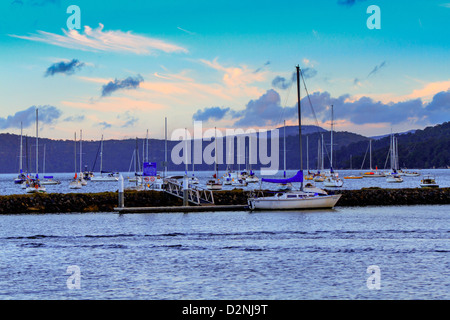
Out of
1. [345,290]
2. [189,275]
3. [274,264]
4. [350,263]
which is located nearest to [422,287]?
[345,290]

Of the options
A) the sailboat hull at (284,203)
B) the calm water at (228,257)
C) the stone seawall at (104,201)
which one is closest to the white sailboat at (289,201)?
the sailboat hull at (284,203)

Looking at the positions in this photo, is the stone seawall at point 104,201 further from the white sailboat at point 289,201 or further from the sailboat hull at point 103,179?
the sailboat hull at point 103,179

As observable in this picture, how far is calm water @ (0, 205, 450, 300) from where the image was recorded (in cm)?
2094

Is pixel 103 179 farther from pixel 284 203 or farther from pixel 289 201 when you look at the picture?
pixel 289 201

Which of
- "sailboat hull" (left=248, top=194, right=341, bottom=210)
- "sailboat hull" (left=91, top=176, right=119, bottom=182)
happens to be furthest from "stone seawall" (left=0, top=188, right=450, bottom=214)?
"sailboat hull" (left=91, top=176, right=119, bottom=182)

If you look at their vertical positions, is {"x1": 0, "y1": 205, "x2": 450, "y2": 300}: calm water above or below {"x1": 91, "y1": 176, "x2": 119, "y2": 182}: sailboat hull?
below

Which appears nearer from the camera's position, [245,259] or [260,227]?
[245,259]

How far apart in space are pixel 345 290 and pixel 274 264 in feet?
19.0

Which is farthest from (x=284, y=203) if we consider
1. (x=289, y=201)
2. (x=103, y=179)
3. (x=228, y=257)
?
(x=103, y=179)

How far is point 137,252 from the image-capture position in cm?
3053

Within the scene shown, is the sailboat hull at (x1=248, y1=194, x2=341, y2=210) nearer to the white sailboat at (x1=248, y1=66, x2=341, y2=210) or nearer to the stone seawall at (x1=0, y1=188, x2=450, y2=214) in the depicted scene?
the white sailboat at (x1=248, y1=66, x2=341, y2=210)

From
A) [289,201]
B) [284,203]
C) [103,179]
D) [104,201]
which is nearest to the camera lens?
[289,201]

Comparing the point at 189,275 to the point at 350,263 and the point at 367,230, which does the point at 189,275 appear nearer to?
the point at 350,263

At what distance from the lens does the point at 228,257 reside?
28.4 m
